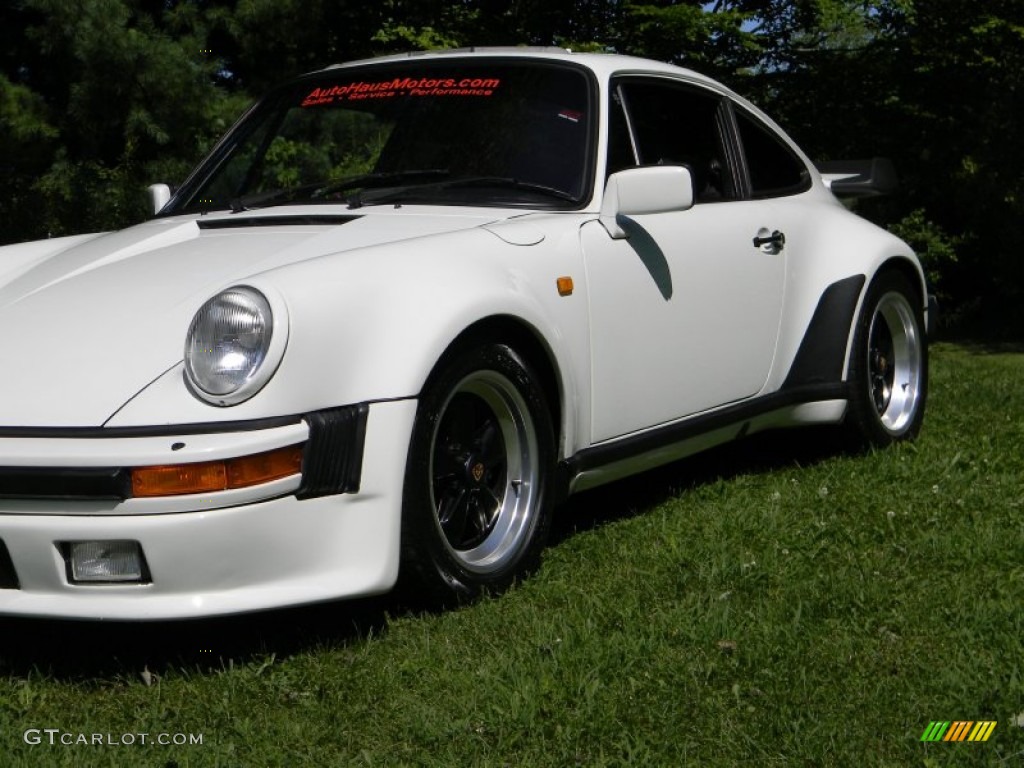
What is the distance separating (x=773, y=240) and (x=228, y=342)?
8.19 feet

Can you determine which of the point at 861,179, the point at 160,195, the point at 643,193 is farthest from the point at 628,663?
the point at 861,179

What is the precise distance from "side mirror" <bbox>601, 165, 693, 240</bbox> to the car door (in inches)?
2.2

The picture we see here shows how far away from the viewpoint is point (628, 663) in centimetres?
358

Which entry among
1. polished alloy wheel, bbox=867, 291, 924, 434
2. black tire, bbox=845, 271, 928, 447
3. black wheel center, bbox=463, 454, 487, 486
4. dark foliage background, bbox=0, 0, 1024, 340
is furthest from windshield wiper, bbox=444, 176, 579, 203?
dark foliage background, bbox=0, 0, 1024, 340

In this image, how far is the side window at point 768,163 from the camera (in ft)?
18.6

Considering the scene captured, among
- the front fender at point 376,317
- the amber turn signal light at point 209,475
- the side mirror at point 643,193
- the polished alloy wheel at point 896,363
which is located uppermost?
the side mirror at point 643,193

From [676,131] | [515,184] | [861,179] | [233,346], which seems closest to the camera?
[233,346]

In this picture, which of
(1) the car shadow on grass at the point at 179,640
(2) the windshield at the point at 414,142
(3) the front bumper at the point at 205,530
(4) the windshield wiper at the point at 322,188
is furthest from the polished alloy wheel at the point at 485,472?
(4) the windshield wiper at the point at 322,188

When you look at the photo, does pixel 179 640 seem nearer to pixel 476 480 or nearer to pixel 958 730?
pixel 476 480

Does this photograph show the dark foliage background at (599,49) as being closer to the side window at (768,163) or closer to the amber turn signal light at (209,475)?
the side window at (768,163)

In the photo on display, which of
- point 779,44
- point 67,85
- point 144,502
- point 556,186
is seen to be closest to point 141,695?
point 144,502

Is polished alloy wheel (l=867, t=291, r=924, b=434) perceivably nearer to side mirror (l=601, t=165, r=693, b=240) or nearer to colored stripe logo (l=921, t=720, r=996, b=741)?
side mirror (l=601, t=165, r=693, b=240)

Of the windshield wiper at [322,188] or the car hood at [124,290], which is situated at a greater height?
the windshield wiper at [322,188]

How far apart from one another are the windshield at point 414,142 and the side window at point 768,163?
1.04 m
